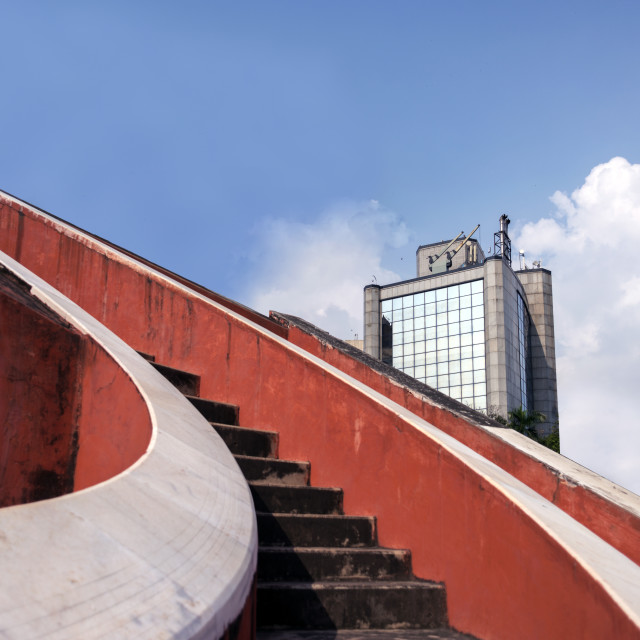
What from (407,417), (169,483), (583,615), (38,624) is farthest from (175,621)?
(407,417)

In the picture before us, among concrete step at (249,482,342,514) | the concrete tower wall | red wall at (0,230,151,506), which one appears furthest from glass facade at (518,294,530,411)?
red wall at (0,230,151,506)

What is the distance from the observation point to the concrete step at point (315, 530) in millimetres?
3162

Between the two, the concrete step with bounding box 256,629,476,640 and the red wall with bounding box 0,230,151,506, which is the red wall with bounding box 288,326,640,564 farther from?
the red wall with bounding box 0,230,151,506

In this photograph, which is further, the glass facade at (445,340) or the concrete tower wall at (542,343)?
the concrete tower wall at (542,343)

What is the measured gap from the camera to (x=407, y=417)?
11.1ft

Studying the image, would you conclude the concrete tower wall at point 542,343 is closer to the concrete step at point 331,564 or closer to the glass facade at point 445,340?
the glass facade at point 445,340

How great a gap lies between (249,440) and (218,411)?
1.25ft

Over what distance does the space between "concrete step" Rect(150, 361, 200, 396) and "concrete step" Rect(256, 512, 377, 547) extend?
54.1 inches

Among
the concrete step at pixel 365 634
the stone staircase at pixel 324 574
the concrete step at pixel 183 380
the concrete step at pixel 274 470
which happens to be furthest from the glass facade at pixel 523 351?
the concrete step at pixel 365 634

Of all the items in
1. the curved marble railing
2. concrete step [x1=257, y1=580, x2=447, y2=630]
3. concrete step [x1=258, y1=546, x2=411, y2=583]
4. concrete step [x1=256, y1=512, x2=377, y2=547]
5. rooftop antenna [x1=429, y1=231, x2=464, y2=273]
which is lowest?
concrete step [x1=257, y1=580, x2=447, y2=630]

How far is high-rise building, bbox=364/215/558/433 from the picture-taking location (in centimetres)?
3812

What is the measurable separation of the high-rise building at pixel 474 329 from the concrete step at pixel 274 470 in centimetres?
3503

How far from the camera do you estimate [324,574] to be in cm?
304

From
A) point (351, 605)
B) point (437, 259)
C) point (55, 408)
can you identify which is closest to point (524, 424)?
point (437, 259)
